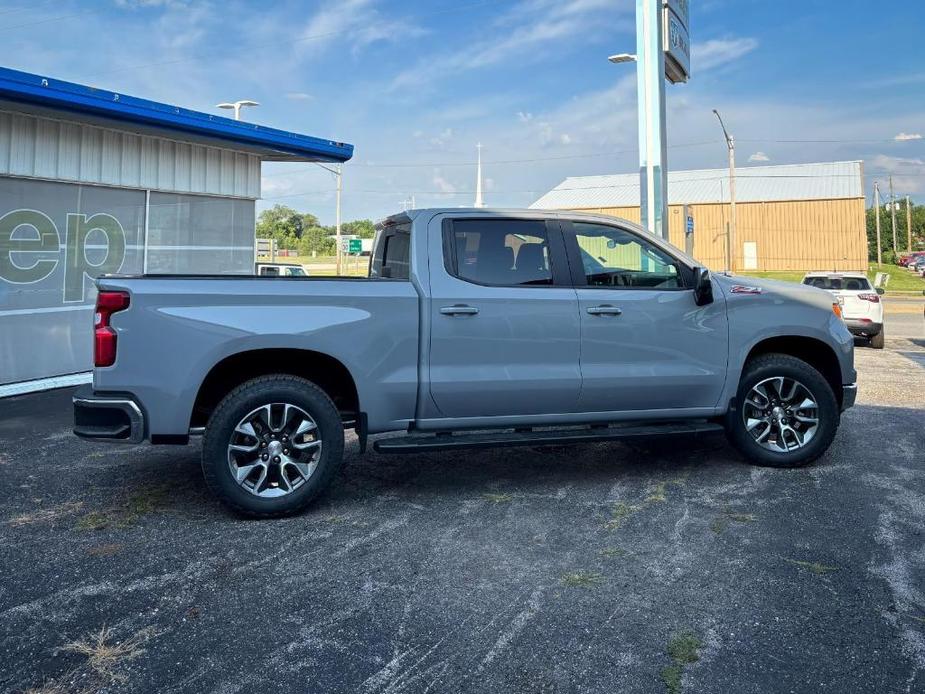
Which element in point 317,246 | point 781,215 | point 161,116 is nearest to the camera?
point 161,116

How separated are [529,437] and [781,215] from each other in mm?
57574

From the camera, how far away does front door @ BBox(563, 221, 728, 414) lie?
17.2ft

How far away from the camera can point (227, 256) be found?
11828 mm

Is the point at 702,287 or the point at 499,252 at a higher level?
the point at 499,252

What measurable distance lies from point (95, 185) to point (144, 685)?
351 inches

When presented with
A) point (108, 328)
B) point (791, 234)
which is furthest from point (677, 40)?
point (791, 234)

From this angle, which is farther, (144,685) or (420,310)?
(420,310)

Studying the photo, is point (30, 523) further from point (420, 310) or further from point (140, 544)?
point (420, 310)

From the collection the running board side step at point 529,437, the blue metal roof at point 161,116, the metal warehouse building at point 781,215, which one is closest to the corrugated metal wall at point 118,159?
the blue metal roof at point 161,116

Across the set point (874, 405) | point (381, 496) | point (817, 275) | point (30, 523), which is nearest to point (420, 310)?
point (381, 496)

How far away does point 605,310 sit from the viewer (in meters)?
5.23

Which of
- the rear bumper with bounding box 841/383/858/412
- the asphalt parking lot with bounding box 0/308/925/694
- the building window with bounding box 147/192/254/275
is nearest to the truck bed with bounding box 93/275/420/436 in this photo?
the asphalt parking lot with bounding box 0/308/925/694

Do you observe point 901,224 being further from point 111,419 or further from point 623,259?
point 111,419

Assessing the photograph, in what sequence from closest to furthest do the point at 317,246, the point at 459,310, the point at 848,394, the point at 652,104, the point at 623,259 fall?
the point at 459,310 → the point at 623,259 → the point at 848,394 → the point at 652,104 → the point at 317,246
